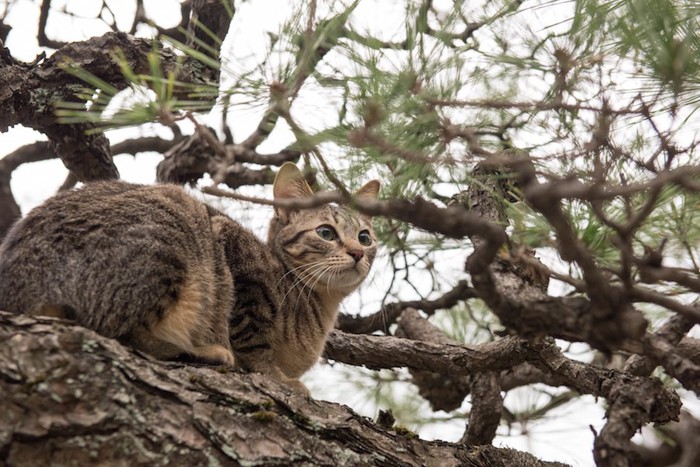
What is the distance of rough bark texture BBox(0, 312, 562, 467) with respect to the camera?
219 centimetres

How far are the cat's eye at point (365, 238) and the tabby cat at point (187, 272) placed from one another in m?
0.01

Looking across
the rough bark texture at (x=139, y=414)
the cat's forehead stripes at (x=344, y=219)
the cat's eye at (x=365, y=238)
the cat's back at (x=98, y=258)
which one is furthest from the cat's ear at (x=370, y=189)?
the rough bark texture at (x=139, y=414)

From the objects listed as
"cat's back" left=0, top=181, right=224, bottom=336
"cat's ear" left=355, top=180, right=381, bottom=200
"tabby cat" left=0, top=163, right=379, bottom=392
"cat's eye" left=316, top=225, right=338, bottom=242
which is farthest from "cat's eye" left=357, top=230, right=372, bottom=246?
"cat's back" left=0, top=181, right=224, bottom=336

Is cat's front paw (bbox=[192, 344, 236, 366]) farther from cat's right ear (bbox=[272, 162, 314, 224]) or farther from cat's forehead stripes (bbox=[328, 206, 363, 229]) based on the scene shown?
cat's forehead stripes (bbox=[328, 206, 363, 229])

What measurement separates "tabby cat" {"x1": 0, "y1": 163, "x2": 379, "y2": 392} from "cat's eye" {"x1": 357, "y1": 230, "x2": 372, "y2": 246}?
0.01 meters

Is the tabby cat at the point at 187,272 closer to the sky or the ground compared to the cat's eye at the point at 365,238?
closer to the ground

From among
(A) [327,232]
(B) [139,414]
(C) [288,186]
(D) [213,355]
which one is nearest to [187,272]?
(D) [213,355]

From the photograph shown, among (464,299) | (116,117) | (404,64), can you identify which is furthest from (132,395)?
(464,299)

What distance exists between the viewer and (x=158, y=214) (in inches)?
126

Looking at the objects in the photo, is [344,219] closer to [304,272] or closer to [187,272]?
[304,272]

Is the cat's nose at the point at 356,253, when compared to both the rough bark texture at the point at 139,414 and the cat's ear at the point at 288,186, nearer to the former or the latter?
Answer: the cat's ear at the point at 288,186

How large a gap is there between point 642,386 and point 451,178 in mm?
991

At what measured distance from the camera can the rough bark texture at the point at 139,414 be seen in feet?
7.17

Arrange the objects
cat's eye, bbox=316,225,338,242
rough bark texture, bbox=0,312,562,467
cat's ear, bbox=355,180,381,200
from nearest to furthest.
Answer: rough bark texture, bbox=0,312,562,467, cat's ear, bbox=355,180,381,200, cat's eye, bbox=316,225,338,242
